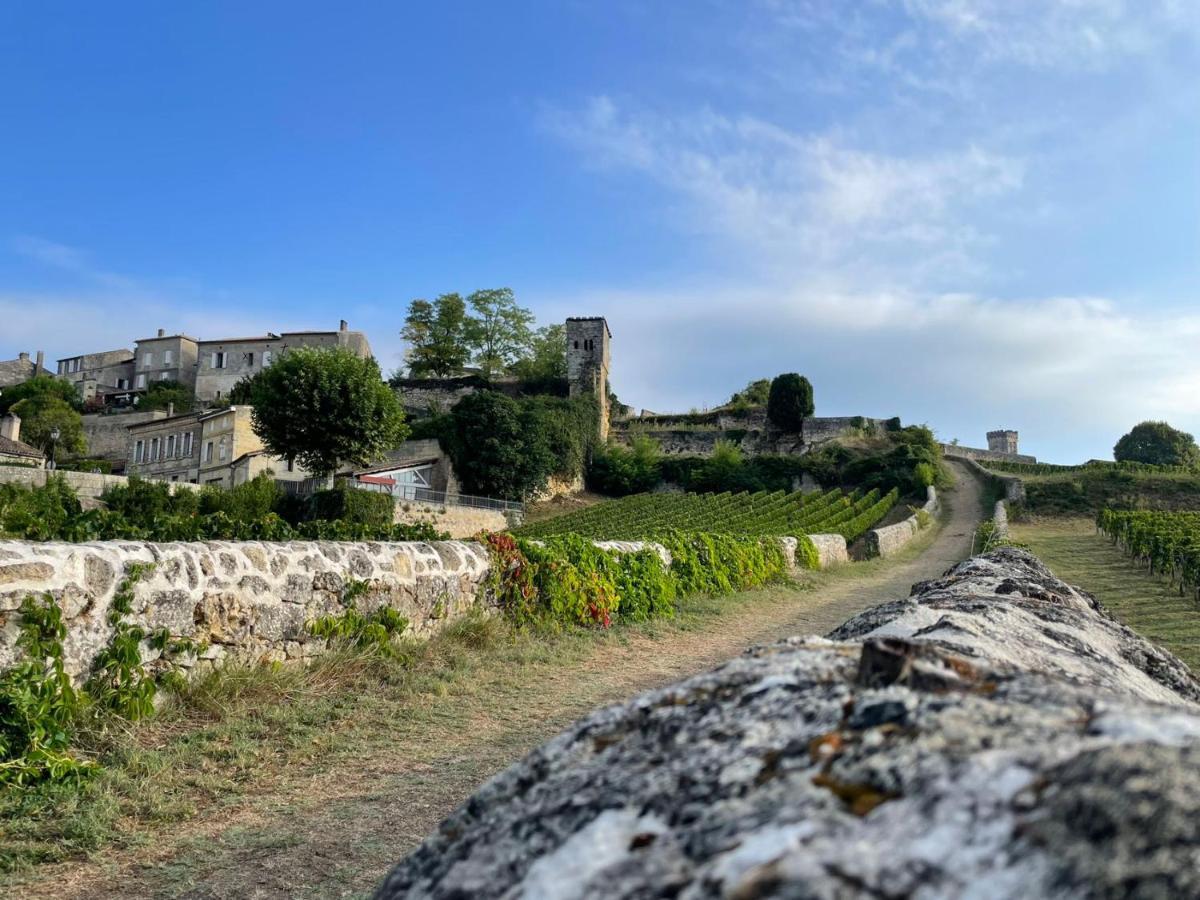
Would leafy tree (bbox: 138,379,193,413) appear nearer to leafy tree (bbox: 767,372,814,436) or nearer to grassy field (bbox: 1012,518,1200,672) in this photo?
leafy tree (bbox: 767,372,814,436)

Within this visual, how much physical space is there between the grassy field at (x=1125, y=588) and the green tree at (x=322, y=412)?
2686 cm

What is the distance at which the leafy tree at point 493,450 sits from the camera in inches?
1780

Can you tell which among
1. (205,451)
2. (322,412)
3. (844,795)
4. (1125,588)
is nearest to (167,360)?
(205,451)

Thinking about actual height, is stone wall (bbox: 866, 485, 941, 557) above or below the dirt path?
below

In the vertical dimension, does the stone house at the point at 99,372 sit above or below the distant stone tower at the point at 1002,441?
above

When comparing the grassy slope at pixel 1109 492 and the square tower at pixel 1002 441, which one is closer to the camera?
the grassy slope at pixel 1109 492

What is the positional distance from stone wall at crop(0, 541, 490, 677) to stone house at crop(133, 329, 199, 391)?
75.6 m

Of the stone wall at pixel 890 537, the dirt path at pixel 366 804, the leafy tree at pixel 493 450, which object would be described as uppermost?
the leafy tree at pixel 493 450

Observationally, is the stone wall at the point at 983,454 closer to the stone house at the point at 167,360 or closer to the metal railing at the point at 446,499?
the metal railing at the point at 446,499

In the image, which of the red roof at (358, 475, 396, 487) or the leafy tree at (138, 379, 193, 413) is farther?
the leafy tree at (138, 379, 193, 413)

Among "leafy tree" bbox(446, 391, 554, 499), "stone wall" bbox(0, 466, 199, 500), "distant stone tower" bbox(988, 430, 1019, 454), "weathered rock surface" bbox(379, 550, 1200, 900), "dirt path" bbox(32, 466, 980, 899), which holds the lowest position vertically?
"dirt path" bbox(32, 466, 980, 899)

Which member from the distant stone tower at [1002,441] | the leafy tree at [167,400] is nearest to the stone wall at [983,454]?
the distant stone tower at [1002,441]

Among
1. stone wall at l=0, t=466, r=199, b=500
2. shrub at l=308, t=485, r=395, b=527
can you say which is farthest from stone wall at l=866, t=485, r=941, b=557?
stone wall at l=0, t=466, r=199, b=500

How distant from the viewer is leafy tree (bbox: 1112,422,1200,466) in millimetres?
63875
